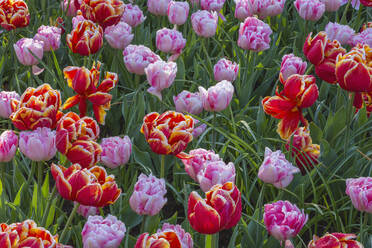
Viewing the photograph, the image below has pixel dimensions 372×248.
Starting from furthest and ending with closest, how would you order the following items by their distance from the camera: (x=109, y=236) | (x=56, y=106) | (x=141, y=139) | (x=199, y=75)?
(x=199, y=75), (x=141, y=139), (x=56, y=106), (x=109, y=236)

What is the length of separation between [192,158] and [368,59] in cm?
68

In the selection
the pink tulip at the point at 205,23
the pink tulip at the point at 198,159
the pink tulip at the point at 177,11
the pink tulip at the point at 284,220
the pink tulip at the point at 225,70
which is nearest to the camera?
the pink tulip at the point at 284,220

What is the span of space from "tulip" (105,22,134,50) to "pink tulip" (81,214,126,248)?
1.13 m

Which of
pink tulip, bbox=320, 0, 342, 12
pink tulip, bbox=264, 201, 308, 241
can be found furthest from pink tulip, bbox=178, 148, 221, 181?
pink tulip, bbox=320, 0, 342, 12

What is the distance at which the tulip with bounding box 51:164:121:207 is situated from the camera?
1.13 metres

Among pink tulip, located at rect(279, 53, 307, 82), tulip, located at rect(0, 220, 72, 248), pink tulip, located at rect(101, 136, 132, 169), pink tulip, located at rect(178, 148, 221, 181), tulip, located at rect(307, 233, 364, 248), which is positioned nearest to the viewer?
tulip, located at rect(0, 220, 72, 248)

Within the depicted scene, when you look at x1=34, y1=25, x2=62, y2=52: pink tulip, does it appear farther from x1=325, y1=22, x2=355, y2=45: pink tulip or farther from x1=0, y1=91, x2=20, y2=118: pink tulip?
x1=325, y1=22, x2=355, y2=45: pink tulip

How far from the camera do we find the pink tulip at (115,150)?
1.53 m

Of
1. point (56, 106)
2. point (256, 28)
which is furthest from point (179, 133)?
point (256, 28)

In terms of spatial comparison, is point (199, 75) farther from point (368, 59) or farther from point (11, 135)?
point (11, 135)

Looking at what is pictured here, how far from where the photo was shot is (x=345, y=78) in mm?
1522

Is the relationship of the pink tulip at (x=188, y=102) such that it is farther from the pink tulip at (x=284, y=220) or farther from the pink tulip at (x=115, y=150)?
the pink tulip at (x=284, y=220)

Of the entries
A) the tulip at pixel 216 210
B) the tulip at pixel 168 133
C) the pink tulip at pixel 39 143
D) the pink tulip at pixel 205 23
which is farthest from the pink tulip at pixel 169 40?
the tulip at pixel 216 210

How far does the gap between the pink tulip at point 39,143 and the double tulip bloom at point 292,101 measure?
0.64 meters
